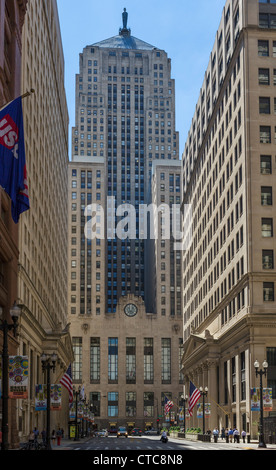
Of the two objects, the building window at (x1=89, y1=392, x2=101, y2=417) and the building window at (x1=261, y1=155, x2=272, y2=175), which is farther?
the building window at (x1=89, y1=392, x2=101, y2=417)

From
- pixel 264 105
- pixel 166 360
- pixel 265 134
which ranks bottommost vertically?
pixel 166 360

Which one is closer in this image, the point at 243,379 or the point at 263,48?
the point at 243,379

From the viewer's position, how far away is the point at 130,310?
19688 cm

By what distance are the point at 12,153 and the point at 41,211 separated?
196ft

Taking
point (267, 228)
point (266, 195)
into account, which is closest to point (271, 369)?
point (267, 228)

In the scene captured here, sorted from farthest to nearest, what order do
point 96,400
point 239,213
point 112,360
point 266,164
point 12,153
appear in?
point 112,360 < point 96,400 < point 239,213 < point 266,164 < point 12,153

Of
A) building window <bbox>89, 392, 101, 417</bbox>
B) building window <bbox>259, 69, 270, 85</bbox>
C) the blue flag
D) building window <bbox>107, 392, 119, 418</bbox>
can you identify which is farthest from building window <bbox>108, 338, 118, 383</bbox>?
the blue flag

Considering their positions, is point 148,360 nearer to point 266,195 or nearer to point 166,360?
point 166,360

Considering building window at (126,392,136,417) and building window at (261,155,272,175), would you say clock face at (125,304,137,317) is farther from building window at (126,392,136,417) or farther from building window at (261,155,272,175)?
building window at (261,155,272,175)

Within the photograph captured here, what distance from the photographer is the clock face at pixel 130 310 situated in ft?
644

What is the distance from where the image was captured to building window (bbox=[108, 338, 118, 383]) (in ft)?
629

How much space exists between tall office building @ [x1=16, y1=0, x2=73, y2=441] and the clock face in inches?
2965

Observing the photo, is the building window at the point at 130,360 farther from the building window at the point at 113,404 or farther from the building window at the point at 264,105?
the building window at the point at 264,105
